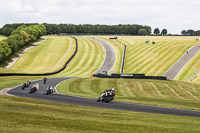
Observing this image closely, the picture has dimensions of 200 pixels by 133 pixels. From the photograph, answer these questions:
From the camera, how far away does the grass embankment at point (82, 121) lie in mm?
17609

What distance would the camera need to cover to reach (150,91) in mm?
49062

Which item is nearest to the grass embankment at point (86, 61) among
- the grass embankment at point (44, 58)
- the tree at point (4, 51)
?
the grass embankment at point (44, 58)

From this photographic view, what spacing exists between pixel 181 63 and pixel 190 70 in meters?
9.76

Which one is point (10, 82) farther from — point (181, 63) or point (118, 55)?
point (118, 55)

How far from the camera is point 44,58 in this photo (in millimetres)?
118938

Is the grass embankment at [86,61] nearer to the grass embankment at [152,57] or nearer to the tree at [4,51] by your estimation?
the grass embankment at [152,57]

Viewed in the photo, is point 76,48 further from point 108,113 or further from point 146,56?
point 108,113

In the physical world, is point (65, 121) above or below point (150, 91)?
above

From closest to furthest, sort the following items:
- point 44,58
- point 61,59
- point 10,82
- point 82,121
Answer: point 82,121, point 10,82, point 61,59, point 44,58

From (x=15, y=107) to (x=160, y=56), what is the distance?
287 ft

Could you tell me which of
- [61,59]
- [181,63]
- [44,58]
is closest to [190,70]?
[181,63]

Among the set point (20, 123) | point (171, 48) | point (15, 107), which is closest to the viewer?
point (20, 123)

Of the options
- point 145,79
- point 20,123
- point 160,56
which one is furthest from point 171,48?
point 20,123

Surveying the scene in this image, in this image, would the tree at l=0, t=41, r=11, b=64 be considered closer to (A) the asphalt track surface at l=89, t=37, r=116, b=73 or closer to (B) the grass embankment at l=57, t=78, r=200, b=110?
(A) the asphalt track surface at l=89, t=37, r=116, b=73
